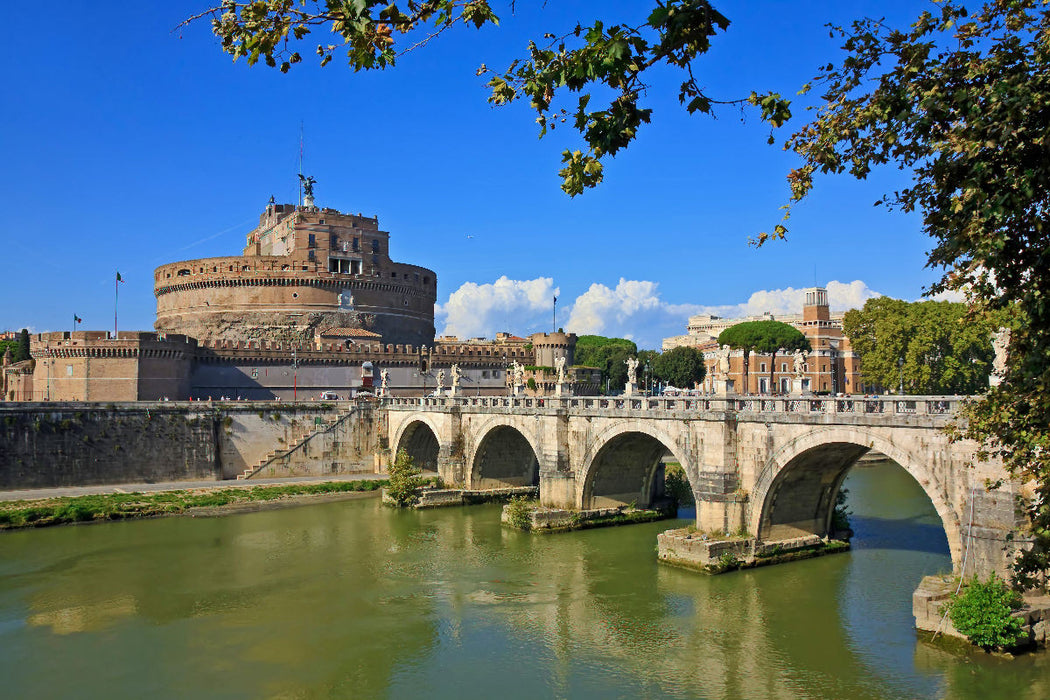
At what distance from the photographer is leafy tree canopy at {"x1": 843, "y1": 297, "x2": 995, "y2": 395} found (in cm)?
4900

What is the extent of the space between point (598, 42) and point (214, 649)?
1865 centimetres

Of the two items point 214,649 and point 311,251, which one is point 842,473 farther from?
point 311,251

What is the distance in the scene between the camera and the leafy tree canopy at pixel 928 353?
49000 mm

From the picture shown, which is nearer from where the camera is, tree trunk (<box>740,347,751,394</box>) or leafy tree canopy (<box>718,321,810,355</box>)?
tree trunk (<box>740,347,751,394</box>)

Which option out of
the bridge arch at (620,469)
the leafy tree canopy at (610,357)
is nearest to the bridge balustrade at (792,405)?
the bridge arch at (620,469)

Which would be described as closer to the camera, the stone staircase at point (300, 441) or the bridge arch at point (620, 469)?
the bridge arch at point (620, 469)

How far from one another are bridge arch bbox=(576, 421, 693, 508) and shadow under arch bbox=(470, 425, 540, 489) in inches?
297

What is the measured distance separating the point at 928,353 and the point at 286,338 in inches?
1912

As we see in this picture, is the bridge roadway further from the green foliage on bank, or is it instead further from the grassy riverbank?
the green foliage on bank

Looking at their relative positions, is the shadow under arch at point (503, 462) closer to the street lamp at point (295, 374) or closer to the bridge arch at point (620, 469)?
the bridge arch at point (620, 469)

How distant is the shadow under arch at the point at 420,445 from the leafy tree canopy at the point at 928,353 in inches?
1126

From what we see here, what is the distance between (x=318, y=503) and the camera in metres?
41.2

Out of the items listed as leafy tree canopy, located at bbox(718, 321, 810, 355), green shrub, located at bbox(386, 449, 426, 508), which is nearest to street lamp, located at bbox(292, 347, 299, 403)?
green shrub, located at bbox(386, 449, 426, 508)

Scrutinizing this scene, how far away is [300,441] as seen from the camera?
5000 cm
